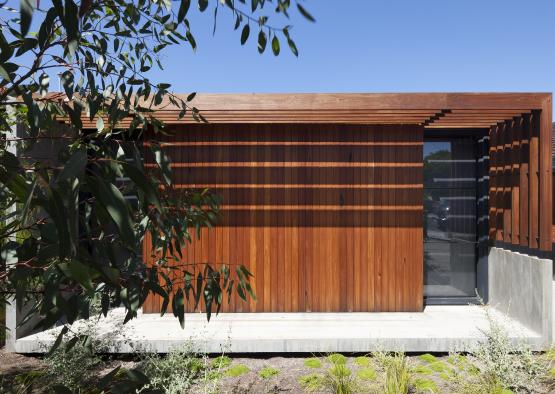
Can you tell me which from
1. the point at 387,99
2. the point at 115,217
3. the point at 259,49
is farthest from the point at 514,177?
the point at 115,217

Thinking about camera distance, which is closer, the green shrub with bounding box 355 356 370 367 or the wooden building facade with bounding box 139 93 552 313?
the green shrub with bounding box 355 356 370 367

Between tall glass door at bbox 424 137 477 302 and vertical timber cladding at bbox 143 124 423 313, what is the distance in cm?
68

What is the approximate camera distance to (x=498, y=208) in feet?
20.1

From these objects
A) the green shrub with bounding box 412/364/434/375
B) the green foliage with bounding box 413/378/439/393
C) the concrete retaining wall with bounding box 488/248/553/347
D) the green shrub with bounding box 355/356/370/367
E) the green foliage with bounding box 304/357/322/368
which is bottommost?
the green foliage with bounding box 304/357/322/368

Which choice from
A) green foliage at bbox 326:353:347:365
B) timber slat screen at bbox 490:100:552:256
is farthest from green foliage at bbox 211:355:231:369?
timber slat screen at bbox 490:100:552:256

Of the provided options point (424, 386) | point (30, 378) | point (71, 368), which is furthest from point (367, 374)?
point (30, 378)

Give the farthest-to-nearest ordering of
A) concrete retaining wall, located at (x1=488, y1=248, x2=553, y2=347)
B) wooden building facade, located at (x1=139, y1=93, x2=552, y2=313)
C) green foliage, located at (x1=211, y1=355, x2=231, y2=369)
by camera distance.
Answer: wooden building facade, located at (x1=139, y1=93, x2=552, y2=313) → concrete retaining wall, located at (x1=488, y1=248, x2=553, y2=347) → green foliage, located at (x1=211, y1=355, x2=231, y2=369)

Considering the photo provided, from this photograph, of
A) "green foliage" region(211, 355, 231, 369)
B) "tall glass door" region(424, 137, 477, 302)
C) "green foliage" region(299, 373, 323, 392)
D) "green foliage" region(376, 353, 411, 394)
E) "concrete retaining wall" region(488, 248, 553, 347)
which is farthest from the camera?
"tall glass door" region(424, 137, 477, 302)

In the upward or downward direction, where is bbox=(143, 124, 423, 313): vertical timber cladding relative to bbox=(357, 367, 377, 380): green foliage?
upward

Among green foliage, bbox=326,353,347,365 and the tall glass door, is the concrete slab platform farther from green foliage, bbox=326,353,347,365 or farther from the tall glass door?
the tall glass door

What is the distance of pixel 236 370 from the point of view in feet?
14.1

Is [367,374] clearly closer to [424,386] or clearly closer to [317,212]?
[424,386]

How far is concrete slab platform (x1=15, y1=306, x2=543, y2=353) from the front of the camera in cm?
466

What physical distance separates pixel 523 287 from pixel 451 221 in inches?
62.7
